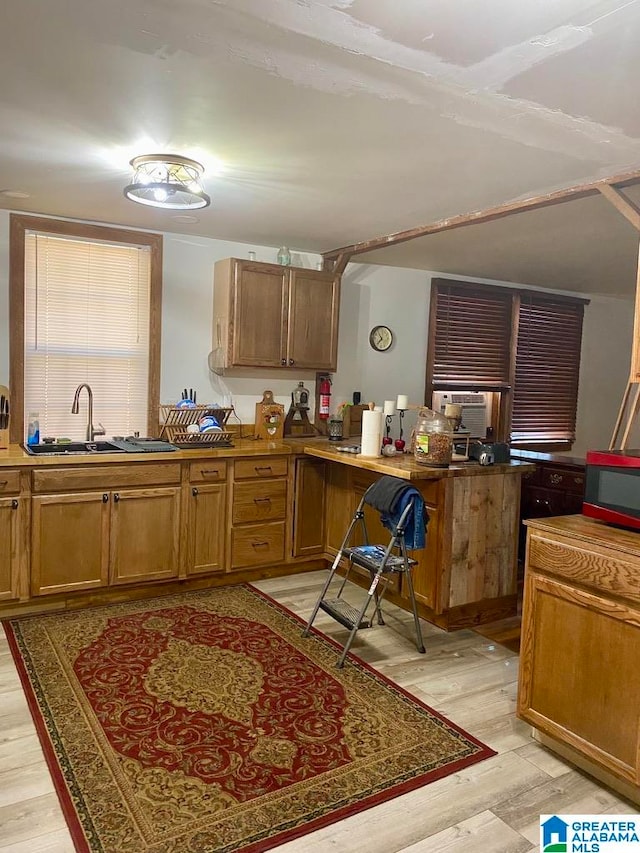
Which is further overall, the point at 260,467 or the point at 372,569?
the point at 260,467

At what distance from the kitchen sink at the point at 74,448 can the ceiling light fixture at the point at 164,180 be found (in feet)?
5.06

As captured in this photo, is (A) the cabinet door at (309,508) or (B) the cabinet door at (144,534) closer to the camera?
(B) the cabinet door at (144,534)

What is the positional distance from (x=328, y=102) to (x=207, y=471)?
2.48 meters

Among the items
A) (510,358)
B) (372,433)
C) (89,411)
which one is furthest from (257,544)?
(510,358)

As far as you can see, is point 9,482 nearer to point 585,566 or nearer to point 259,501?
point 259,501

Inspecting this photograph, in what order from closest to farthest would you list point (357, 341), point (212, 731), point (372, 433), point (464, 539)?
point (212, 731), point (464, 539), point (372, 433), point (357, 341)

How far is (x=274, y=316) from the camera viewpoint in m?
4.68

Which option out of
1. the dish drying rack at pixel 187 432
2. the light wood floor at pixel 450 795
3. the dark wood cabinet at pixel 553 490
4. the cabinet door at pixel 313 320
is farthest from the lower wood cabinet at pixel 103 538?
the dark wood cabinet at pixel 553 490

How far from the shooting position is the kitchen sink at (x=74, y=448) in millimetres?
3893

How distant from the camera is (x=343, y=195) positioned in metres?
3.49

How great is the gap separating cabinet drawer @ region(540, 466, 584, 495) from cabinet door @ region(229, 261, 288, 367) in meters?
2.24

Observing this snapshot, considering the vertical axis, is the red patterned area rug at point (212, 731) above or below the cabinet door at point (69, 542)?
below

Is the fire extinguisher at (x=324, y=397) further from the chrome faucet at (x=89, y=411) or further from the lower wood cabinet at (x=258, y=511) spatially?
the chrome faucet at (x=89, y=411)

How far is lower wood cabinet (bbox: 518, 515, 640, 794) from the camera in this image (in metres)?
2.18
